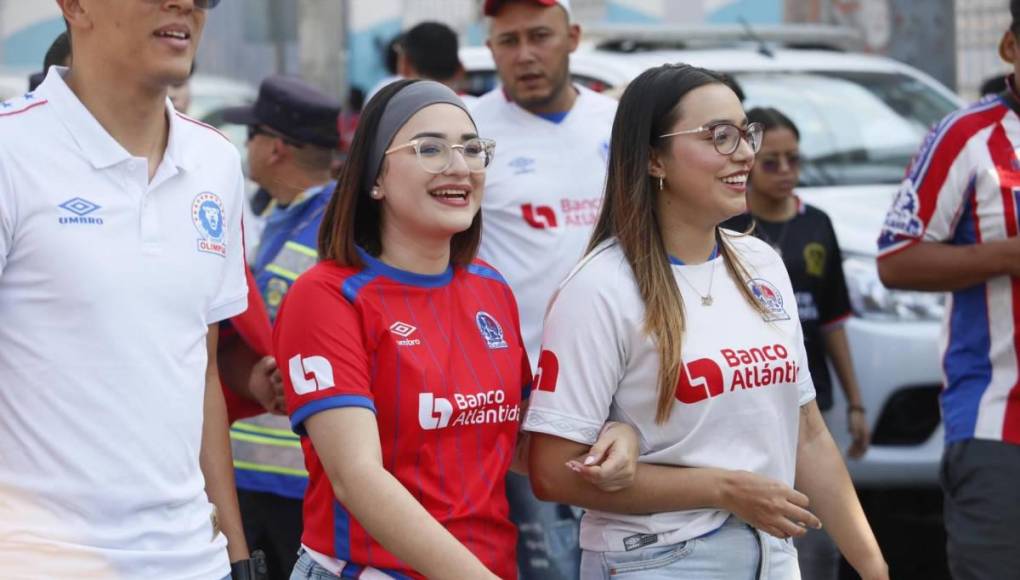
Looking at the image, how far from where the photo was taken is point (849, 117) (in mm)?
→ 8508

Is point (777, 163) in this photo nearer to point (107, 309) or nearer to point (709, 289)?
point (709, 289)

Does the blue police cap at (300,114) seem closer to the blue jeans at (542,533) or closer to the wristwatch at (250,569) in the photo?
the blue jeans at (542,533)

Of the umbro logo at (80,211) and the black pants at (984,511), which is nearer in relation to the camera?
the umbro logo at (80,211)

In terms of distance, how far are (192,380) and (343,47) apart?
1242 centimetres

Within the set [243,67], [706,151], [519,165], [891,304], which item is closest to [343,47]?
[243,67]

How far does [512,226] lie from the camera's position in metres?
5.36

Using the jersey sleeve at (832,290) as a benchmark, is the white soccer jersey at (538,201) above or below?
above

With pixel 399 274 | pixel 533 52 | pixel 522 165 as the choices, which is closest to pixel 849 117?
pixel 533 52

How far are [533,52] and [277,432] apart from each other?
1.58 metres

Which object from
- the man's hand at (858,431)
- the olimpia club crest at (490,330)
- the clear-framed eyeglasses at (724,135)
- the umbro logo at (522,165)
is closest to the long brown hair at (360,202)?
the olimpia club crest at (490,330)

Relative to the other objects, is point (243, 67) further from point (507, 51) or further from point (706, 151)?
point (706, 151)

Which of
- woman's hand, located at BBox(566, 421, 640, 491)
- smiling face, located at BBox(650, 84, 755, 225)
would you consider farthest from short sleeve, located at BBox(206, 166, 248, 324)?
smiling face, located at BBox(650, 84, 755, 225)

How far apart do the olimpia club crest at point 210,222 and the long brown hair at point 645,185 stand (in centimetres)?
93

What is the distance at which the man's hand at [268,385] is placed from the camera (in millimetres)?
3924
